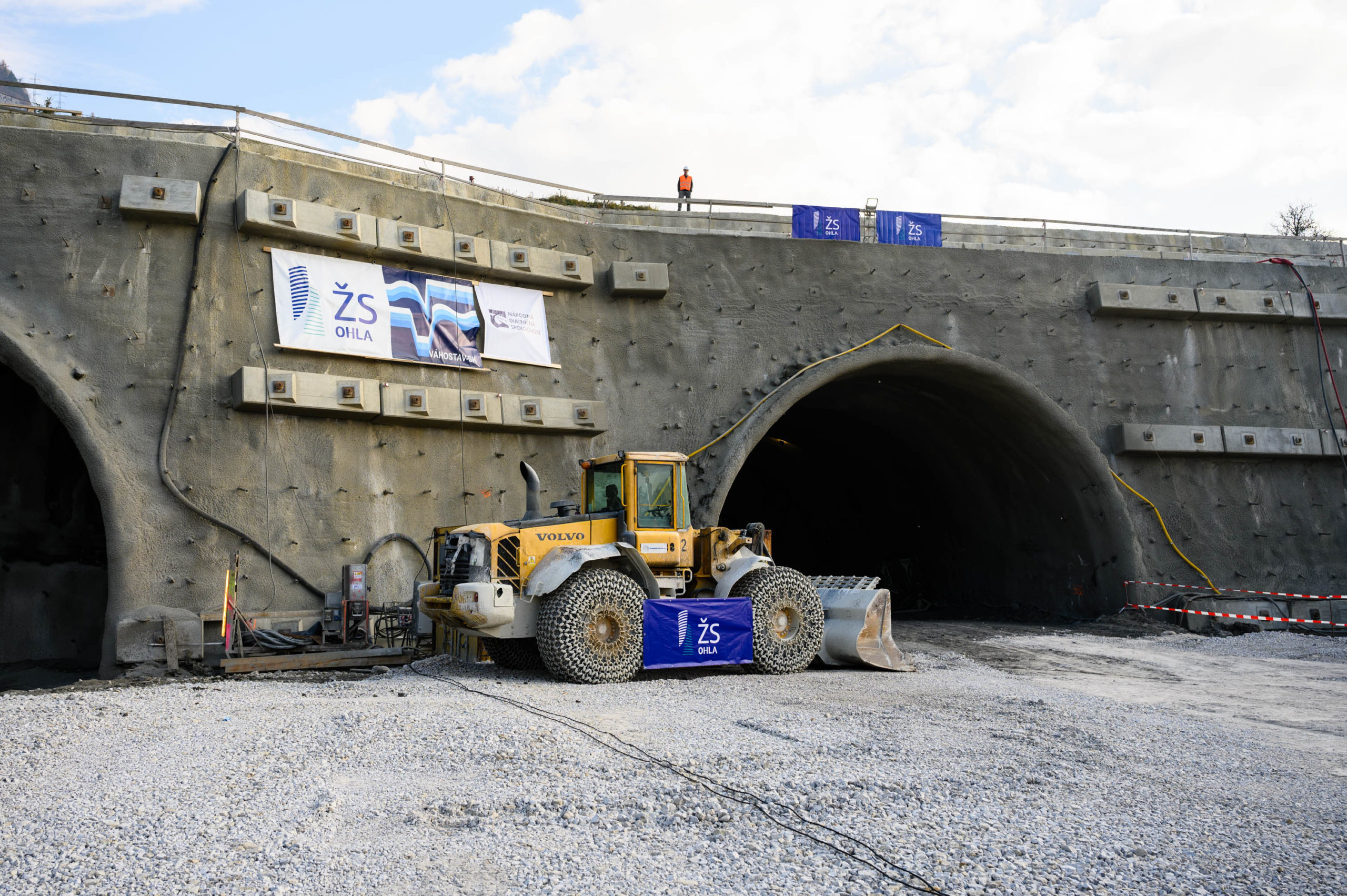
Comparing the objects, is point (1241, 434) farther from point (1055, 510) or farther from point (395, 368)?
point (395, 368)

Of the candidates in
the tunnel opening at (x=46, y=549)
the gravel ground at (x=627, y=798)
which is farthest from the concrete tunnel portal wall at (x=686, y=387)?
the gravel ground at (x=627, y=798)

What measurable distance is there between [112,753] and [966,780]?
6.13 m

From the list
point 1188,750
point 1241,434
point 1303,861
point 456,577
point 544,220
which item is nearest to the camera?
point 1303,861

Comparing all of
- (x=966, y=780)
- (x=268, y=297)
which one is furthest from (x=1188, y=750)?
(x=268, y=297)

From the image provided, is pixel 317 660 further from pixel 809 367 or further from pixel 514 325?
pixel 809 367

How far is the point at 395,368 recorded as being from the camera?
15.6m

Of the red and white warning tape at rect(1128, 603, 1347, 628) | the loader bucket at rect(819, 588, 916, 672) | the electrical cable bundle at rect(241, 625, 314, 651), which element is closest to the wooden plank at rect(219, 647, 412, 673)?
the electrical cable bundle at rect(241, 625, 314, 651)

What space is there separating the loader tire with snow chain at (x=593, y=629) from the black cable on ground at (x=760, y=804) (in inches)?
67.9

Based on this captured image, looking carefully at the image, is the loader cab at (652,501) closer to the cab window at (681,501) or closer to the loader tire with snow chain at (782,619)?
the cab window at (681,501)

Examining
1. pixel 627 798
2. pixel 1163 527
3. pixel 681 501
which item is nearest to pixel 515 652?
pixel 681 501

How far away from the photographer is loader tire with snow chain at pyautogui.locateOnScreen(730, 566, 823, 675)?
41.0 feet

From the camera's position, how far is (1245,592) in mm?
19797

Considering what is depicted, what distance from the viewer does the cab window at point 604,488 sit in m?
12.6

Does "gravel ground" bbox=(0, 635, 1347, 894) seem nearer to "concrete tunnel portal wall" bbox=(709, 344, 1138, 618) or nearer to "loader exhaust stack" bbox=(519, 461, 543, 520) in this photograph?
"loader exhaust stack" bbox=(519, 461, 543, 520)
